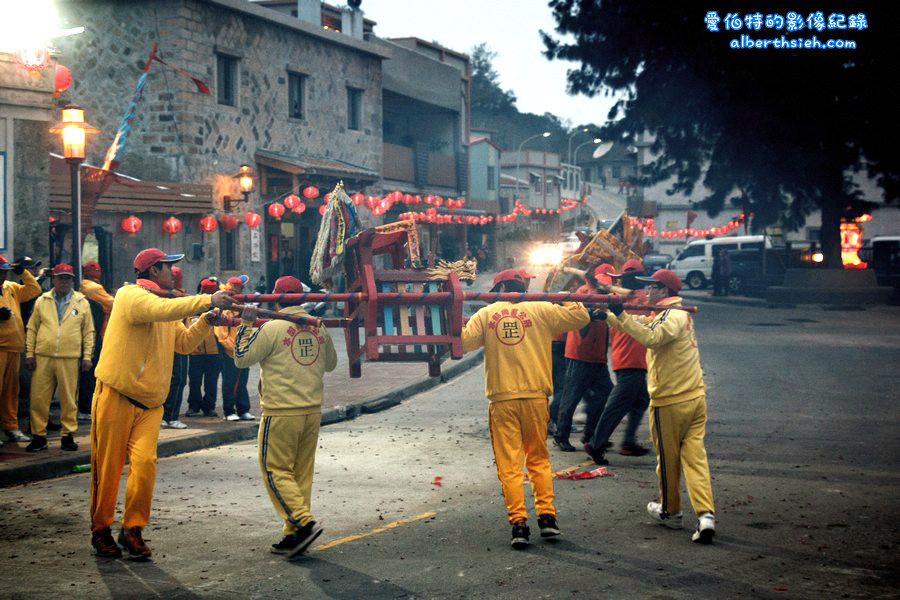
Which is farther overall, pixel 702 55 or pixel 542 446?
pixel 702 55

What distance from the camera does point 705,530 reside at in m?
6.62

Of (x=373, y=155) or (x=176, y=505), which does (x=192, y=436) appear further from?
(x=373, y=155)

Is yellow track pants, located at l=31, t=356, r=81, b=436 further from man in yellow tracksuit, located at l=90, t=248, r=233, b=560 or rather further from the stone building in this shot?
the stone building

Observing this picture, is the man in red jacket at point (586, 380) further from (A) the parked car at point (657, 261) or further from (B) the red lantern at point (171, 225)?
(A) the parked car at point (657, 261)

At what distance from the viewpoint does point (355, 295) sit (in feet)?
22.0

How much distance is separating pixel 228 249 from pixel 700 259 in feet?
75.1

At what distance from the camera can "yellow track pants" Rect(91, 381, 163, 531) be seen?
6.42 metres

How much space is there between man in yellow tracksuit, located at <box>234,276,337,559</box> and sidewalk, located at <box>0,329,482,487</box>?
11.4 feet

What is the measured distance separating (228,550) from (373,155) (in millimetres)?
26893

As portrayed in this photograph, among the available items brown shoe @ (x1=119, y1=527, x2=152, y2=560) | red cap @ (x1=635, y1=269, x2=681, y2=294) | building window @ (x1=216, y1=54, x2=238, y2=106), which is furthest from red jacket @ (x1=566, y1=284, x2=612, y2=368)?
building window @ (x1=216, y1=54, x2=238, y2=106)

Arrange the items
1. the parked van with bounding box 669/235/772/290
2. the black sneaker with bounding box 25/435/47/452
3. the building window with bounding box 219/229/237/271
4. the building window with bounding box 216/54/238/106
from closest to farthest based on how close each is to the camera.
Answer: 1. the black sneaker with bounding box 25/435/47/452
2. the building window with bounding box 219/229/237/271
3. the building window with bounding box 216/54/238/106
4. the parked van with bounding box 669/235/772/290

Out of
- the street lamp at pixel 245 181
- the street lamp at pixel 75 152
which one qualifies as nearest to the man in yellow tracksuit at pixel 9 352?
the street lamp at pixel 75 152

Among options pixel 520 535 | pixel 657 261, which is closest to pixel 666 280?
pixel 520 535

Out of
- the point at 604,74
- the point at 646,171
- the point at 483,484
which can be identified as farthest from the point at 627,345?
the point at 646,171
